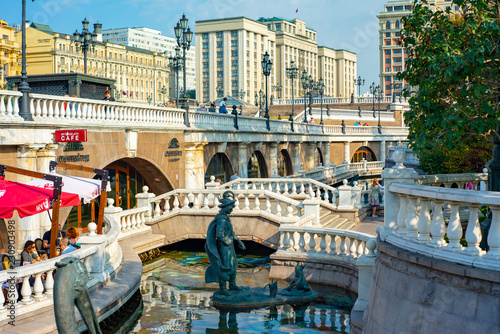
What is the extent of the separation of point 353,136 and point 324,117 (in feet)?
31.9

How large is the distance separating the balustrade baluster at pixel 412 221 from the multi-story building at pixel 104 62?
65.9 metres

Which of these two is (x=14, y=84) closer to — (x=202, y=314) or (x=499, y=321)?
(x=202, y=314)

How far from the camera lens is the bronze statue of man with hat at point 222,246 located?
12.6 meters

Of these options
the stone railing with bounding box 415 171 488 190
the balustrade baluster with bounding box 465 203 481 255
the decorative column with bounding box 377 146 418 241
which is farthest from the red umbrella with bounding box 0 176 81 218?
the balustrade baluster with bounding box 465 203 481 255

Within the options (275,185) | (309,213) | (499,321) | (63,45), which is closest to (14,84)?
(275,185)

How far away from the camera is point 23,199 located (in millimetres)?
10773

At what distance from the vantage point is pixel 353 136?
57.9 m

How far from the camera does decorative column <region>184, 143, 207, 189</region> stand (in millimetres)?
25391

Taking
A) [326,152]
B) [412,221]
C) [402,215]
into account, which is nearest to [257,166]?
[326,152]

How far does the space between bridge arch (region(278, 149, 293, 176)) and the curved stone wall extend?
33152 millimetres

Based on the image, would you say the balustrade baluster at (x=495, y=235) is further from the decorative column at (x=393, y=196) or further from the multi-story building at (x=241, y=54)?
the multi-story building at (x=241, y=54)

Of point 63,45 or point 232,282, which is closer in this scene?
point 232,282

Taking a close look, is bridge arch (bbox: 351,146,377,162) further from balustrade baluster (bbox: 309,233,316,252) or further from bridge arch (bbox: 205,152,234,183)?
balustrade baluster (bbox: 309,233,316,252)

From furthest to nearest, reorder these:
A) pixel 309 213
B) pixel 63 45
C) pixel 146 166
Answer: pixel 63 45
pixel 146 166
pixel 309 213
